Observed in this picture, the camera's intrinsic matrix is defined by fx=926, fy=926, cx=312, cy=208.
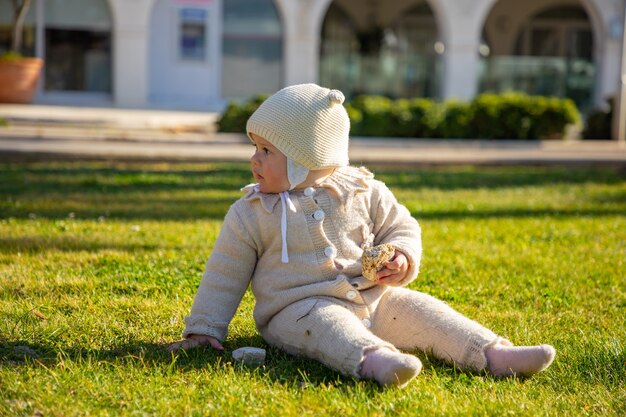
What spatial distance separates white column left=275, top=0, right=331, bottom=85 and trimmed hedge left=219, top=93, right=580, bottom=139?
568cm

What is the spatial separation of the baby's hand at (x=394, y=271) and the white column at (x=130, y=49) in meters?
18.6

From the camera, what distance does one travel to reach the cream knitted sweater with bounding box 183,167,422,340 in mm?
3434

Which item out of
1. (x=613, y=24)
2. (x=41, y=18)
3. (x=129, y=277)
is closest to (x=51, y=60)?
(x=41, y=18)

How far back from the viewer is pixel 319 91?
3533 millimetres

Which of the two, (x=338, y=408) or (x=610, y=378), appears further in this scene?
(x=610, y=378)

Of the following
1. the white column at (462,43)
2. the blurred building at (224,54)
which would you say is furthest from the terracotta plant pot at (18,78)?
the white column at (462,43)

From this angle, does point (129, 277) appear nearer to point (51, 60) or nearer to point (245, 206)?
point (245, 206)

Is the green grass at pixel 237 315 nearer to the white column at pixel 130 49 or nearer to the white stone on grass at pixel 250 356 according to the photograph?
the white stone on grass at pixel 250 356

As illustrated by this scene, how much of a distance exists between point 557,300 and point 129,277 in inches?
83.6

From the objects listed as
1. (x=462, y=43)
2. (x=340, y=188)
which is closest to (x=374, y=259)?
(x=340, y=188)

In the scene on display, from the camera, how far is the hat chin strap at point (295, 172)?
3473 millimetres

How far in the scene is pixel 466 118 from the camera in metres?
16.6

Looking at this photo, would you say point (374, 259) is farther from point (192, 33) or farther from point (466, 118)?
point (192, 33)

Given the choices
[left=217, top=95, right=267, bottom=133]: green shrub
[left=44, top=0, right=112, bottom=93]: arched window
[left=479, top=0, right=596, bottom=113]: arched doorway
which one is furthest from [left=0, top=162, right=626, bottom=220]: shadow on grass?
[left=479, top=0, right=596, bottom=113]: arched doorway
